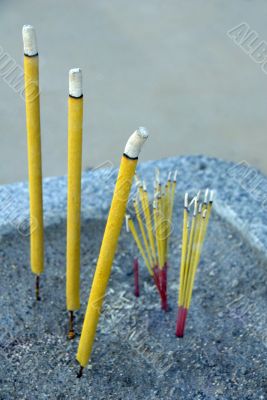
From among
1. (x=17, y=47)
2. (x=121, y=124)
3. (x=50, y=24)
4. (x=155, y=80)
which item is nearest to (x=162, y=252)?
(x=121, y=124)

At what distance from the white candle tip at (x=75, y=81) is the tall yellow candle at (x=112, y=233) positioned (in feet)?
0.61

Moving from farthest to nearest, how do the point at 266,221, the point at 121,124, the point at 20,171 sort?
1. the point at 121,124
2. the point at 20,171
3. the point at 266,221

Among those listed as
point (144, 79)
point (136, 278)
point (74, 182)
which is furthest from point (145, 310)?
point (144, 79)

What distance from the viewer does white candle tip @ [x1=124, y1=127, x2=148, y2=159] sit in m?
1.24

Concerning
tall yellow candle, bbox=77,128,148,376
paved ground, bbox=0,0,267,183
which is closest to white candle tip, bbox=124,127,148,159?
tall yellow candle, bbox=77,128,148,376

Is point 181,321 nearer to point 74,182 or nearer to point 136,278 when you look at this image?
point 136,278

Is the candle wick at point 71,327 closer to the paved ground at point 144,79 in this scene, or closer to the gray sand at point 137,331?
the gray sand at point 137,331

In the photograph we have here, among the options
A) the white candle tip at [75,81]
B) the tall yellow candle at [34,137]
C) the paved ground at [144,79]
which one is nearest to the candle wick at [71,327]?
the tall yellow candle at [34,137]

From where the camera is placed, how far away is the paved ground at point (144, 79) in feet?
10.2

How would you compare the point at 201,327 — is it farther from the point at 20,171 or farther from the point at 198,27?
the point at 198,27

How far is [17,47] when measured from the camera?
351 centimetres

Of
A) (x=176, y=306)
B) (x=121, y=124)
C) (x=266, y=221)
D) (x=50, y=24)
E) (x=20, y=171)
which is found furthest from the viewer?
(x=50, y=24)

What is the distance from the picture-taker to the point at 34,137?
1.60 metres

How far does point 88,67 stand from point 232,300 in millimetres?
1790
